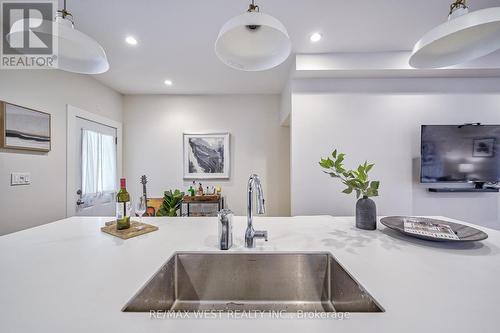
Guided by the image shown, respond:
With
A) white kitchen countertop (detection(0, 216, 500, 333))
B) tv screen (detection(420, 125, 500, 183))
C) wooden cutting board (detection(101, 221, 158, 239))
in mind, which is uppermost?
tv screen (detection(420, 125, 500, 183))

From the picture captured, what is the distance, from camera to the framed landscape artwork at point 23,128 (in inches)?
69.7

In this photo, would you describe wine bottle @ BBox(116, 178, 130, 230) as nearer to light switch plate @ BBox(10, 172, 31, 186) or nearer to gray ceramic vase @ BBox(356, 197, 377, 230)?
gray ceramic vase @ BBox(356, 197, 377, 230)

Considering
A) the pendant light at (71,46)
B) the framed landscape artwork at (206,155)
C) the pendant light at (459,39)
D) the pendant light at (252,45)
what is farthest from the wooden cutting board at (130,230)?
the framed landscape artwork at (206,155)

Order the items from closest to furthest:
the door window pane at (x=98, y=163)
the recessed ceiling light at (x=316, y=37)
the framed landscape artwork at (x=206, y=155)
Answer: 1. the recessed ceiling light at (x=316, y=37)
2. the door window pane at (x=98, y=163)
3. the framed landscape artwork at (x=206, y=155)

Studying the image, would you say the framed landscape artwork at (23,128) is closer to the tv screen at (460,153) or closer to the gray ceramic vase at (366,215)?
the gray ceramic vase at (366,215)

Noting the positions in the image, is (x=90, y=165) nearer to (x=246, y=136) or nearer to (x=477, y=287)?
(x=246, y=136)

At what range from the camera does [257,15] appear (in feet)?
Result: 2.52

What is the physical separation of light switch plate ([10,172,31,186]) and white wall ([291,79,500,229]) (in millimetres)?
2718

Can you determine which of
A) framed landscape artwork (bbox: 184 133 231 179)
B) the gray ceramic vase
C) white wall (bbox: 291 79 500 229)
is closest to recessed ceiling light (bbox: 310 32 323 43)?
white wall (bbox: 291 79 500 229)

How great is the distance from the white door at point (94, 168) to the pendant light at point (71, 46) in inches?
77.9

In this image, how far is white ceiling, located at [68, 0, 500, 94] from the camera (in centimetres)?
158

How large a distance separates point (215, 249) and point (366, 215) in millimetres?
866

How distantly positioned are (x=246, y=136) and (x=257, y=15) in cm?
279

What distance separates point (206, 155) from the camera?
139 inches
